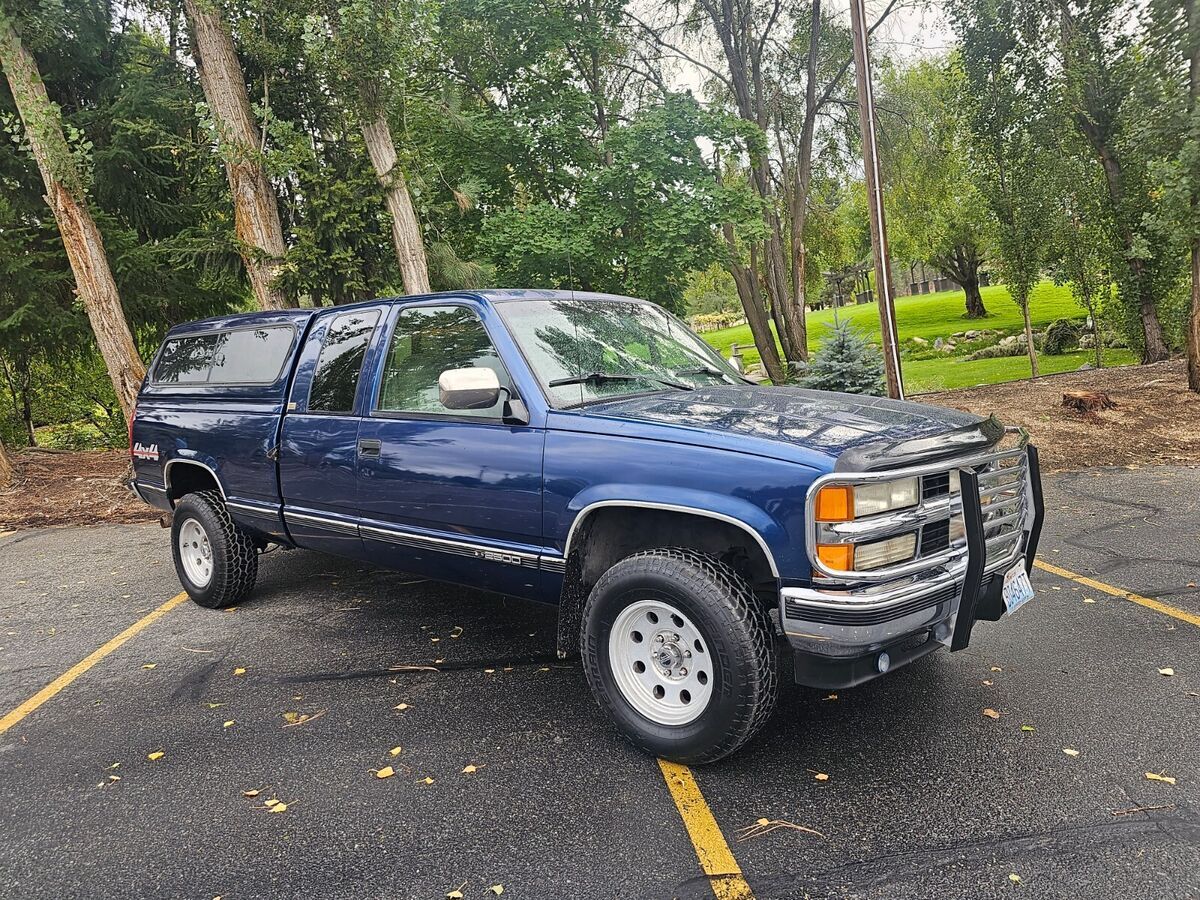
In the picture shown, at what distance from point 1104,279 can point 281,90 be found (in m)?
17.9

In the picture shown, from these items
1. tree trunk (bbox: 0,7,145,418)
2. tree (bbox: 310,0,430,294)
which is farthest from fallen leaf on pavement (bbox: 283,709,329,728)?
tree trunk (bbox: 0,7,145,418)

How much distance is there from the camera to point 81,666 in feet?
14.7

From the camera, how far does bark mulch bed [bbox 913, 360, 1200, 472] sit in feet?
28.9

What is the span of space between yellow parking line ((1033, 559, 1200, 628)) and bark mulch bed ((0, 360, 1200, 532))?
378 cm

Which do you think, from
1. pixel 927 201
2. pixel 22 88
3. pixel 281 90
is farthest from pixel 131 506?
pixel 927 201

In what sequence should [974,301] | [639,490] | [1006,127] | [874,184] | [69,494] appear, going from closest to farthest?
[639,490]
[874,184]
[69,494]
[1006,127]
[974,301]

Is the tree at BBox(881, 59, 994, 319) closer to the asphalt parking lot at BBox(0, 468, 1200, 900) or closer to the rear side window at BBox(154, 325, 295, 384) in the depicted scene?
the asphalt parking lot at BBox(0, 468, 1200, 900)

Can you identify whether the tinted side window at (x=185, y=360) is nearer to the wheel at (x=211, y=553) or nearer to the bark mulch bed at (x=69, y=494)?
the wheel at (x=211, y=553)

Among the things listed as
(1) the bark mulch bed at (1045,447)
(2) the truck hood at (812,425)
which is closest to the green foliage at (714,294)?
(1) the bark mulch bed at (1045,447)

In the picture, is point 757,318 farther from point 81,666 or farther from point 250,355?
point 81,666

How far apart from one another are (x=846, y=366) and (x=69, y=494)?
10377 millimetres

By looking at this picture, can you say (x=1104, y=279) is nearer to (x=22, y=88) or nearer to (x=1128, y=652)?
(x=1128, y=652)

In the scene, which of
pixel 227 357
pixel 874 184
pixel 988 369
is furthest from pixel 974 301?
pixel 227 357

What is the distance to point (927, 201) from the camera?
22.9 m
